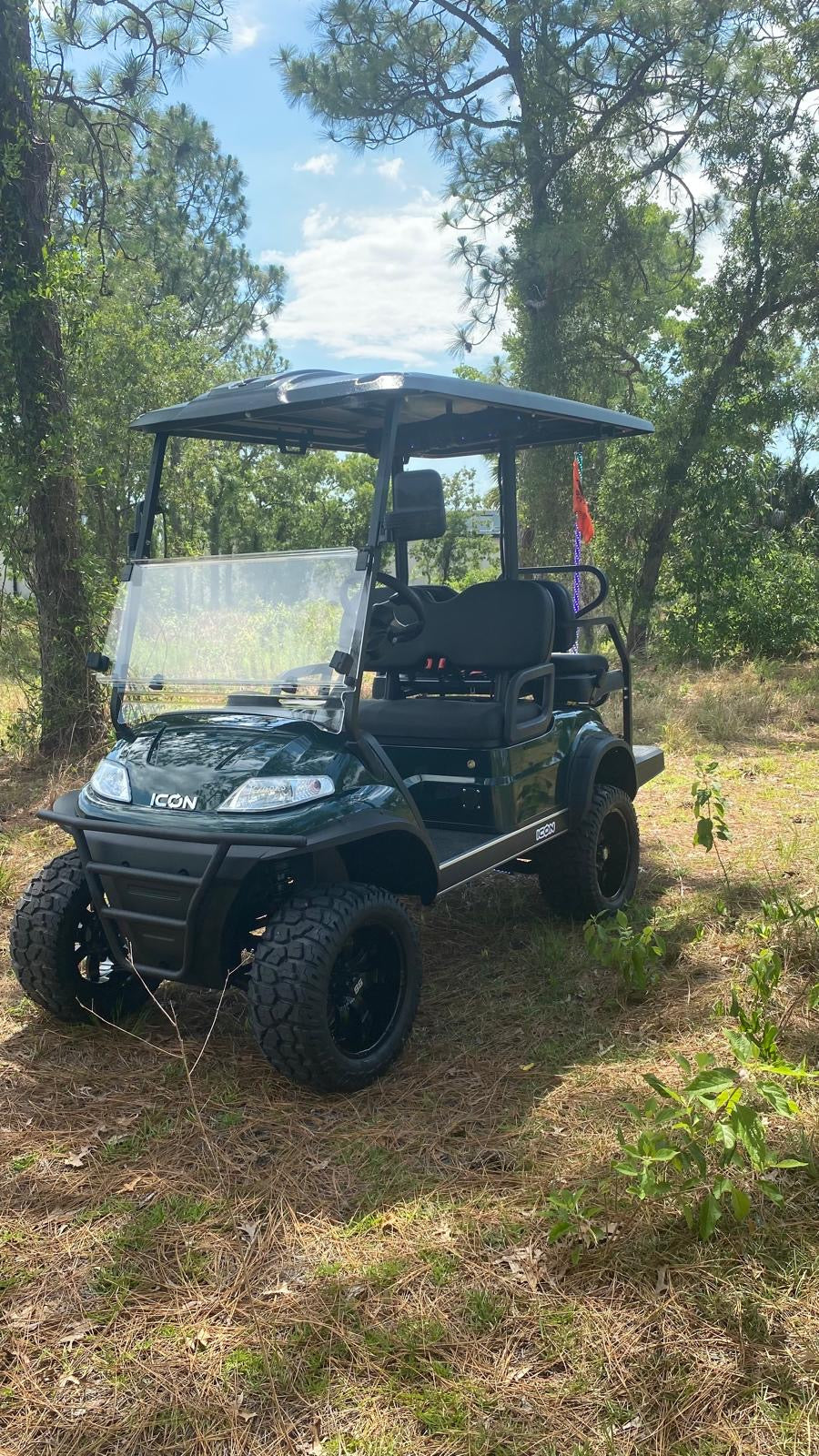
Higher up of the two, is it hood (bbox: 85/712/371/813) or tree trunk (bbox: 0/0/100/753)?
tree trunk (bbox: 0/0/100/753)

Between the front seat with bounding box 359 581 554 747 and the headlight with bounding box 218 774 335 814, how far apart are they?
93cm

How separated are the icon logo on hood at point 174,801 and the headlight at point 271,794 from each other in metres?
0.09

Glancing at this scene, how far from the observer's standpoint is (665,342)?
501 inches

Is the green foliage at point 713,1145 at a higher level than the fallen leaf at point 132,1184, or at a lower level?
higher

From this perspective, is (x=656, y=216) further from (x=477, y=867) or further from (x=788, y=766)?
(x=477, y=867)

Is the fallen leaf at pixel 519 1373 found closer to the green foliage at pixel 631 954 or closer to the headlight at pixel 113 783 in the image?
the green foliage at pixel 631 954

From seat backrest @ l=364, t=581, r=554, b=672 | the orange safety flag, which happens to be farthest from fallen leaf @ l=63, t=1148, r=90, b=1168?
the orange safety flag

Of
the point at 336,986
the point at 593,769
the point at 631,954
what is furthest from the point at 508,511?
the point at 336,986

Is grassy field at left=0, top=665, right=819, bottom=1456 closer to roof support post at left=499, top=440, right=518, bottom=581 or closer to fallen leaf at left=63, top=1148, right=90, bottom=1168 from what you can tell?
fallen leaf at left=63, top=1148, right=90, bottom=1168

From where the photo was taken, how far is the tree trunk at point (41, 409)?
659cm

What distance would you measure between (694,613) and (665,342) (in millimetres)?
3319

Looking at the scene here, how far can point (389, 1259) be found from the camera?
222 centimetres

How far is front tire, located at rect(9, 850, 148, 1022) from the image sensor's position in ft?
10.1

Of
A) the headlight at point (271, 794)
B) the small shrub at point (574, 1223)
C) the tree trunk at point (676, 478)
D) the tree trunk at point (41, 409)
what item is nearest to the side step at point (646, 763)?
the headlight at point (271, 794)
